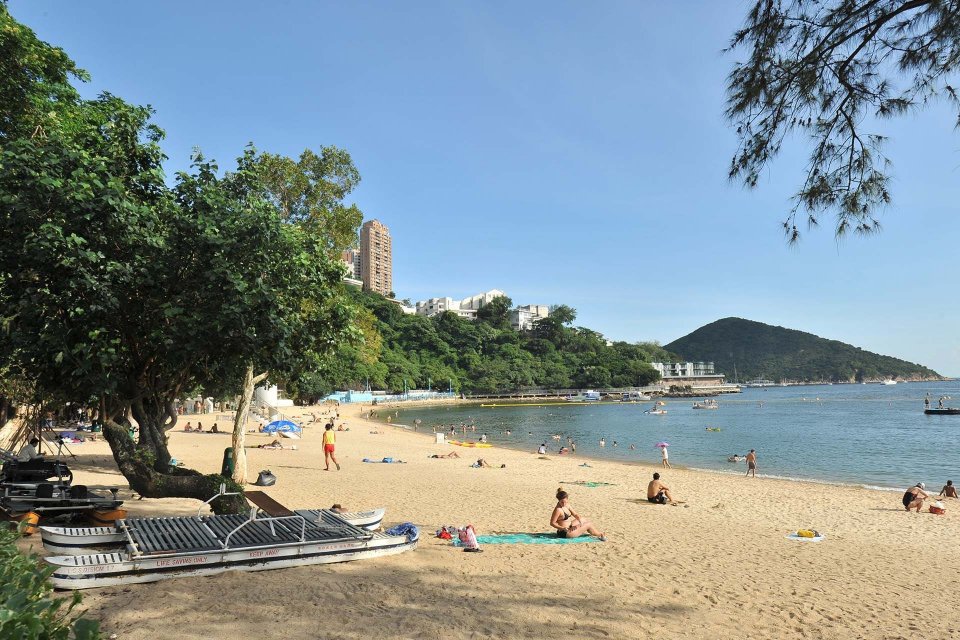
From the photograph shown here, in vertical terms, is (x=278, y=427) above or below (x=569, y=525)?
below

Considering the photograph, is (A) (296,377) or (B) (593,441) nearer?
(A) (296,377)

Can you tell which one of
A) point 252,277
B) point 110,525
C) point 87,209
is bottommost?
point 110,525

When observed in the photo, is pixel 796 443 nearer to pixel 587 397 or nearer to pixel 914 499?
pixel 914 499

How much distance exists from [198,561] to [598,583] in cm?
447

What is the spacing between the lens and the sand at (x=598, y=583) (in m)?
5.19

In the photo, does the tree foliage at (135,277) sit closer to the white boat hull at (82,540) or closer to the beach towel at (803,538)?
the white boat hull at (82,540)

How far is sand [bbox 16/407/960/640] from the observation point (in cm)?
519

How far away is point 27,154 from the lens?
629 cm

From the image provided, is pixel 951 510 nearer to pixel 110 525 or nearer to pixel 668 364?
pixel 110 525

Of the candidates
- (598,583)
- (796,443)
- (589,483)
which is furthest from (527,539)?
(796,443)

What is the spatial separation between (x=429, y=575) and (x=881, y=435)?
146 ft

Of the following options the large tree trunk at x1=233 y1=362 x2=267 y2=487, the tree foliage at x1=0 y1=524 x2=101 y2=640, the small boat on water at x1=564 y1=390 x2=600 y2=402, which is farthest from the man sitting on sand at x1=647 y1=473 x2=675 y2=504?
the small boat on water at x1=564 y1=390 x2=600 y2=402

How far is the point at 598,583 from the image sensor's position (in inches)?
266

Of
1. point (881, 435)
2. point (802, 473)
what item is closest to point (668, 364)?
point (881, 435)
